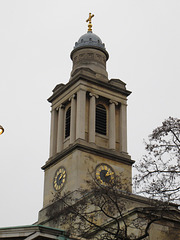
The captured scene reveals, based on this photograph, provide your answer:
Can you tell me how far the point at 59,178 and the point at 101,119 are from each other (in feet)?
24.4

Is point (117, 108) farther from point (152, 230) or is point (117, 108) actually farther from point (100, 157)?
point (152, 230)

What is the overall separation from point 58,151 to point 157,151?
2829cm

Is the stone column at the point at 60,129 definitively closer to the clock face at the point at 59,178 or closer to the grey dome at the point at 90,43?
the clock face at the point at 59,178

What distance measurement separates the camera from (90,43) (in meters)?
62.5

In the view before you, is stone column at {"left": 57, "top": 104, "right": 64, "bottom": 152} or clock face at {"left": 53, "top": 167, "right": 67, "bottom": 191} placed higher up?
stone column at {"left": 57, "top": 104, "right": 64, "bottom": 152}

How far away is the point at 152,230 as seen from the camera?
36562 millimetres

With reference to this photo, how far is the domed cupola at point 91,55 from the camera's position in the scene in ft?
200

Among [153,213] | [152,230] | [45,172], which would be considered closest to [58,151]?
[45,172]

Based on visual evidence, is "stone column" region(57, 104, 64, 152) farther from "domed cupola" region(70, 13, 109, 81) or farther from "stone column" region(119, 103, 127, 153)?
"stone column" region(119, 103, 127, 153)

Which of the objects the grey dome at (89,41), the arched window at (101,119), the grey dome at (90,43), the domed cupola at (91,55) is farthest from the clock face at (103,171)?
the grey dome at (89,41)

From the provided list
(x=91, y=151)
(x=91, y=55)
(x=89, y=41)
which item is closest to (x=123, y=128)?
(x=91, y=151)

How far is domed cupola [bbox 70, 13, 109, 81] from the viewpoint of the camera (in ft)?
200

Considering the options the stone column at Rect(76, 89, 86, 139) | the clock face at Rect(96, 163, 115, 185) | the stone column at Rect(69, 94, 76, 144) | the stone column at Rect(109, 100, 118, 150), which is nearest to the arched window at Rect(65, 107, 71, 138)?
the stone column at Rect(69, 94, 76, 144)

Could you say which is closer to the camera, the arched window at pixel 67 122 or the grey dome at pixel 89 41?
the arched window at pixel 67 122
